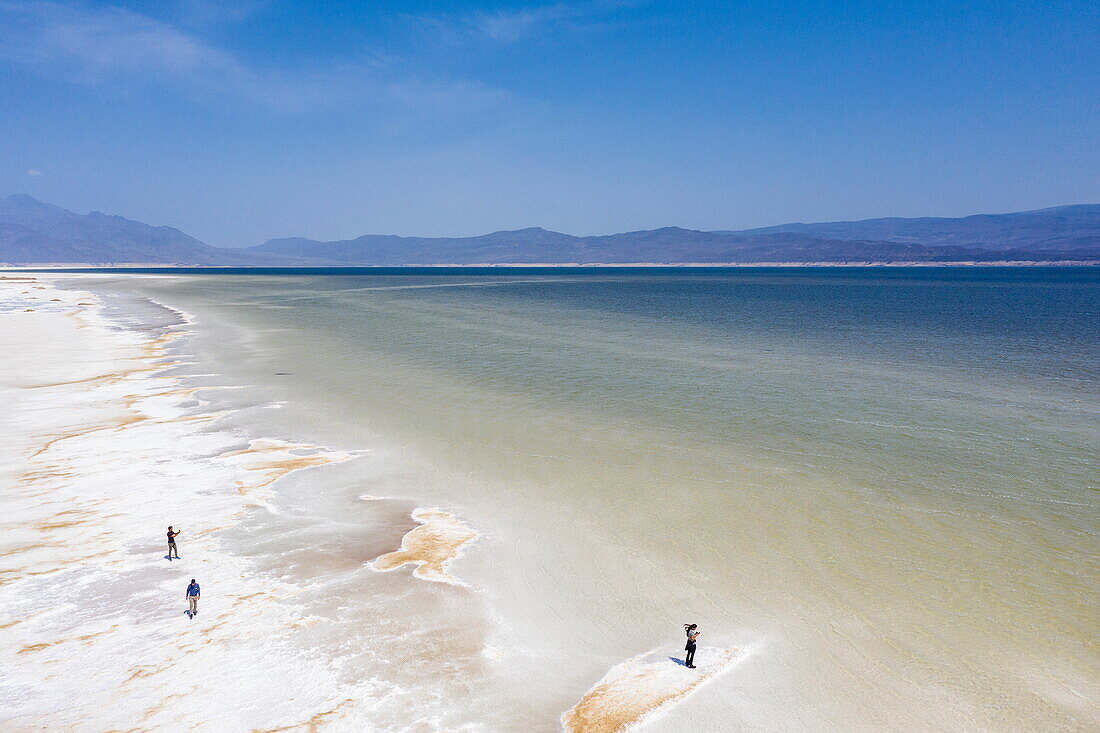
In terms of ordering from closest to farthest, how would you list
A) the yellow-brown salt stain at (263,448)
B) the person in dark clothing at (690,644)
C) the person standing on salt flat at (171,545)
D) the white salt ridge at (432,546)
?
1. the person in dark clothing at (690,644)
2. the person standing on salt flat at (171,545)
3. the white salt ridge at (432,546)
4. the yellow-brown salt stain at (263,448)

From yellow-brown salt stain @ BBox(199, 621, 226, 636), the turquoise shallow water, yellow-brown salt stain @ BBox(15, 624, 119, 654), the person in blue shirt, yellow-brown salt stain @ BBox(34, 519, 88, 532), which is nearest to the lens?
the turquoise shallow water

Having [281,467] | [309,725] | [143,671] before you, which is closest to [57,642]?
[143,671]

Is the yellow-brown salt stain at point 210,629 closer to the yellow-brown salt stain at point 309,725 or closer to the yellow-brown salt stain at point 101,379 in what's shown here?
the yellow-brown salt stain at point 309,725

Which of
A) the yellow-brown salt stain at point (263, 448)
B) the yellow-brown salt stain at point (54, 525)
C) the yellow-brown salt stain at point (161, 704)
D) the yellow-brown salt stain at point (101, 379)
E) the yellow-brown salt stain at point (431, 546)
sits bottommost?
the yellow-brown salt stain at point (431, 546)

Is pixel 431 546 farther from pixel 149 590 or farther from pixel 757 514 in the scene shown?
pixel 757 514

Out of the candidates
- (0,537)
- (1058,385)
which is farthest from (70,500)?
(1058,385)

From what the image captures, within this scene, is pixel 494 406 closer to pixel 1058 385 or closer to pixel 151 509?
pixel 151 509

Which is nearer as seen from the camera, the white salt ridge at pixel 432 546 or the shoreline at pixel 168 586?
the shoreline at pixel 168 586

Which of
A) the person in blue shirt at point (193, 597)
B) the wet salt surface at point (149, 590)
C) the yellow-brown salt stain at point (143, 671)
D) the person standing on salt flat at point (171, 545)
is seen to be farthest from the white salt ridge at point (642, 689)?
the person standing on salt flat at point (171, 545)

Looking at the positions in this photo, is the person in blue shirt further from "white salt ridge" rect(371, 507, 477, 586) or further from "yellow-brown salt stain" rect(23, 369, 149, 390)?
"yellow-brown salt stain" rect(23, 369, 149, 390)

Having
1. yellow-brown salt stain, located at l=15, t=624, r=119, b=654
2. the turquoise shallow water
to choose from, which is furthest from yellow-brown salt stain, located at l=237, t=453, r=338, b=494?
yellow-brown salt stain, located at l=15, t=624, r=119, b=654
